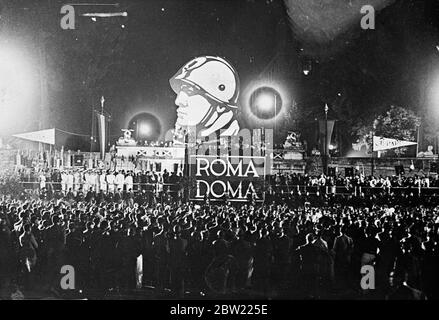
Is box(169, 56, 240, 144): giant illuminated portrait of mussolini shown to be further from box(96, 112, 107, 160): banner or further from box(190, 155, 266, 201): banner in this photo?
box(96, 112, 107, 160): banner

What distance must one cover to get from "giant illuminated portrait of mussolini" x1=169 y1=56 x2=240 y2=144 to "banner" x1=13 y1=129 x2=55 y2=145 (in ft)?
6.50

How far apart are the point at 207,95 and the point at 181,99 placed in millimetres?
414

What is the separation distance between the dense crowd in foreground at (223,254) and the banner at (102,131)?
1.03m

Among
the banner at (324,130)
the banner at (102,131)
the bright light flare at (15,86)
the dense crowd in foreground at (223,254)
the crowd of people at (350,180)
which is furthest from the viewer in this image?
the bright light flare at (15,86)

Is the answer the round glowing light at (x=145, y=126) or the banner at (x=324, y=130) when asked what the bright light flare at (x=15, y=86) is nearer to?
the round glowing light at (x=145, y=126)

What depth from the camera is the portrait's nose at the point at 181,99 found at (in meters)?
6.02

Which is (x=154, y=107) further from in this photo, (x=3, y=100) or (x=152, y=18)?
(x=3, y=100)

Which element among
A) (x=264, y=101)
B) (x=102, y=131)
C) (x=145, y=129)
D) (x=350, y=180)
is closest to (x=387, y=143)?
(x=350, y=180)

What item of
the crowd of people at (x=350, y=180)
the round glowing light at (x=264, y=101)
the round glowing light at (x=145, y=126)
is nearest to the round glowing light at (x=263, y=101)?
the round glowing light at (x=264, y=101)

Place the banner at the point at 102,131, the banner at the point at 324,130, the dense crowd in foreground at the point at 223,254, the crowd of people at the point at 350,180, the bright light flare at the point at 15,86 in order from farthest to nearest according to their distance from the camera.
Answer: the bright light flare at the point at 15,86 → the banner at the point at 324,130 → the banner at the point at 102,131 → the crowd of people at the point at 350,180 → the dense crowd in foreground at the point at 223,254

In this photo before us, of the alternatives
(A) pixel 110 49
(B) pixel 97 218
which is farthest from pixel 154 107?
(B) pixel 97 218

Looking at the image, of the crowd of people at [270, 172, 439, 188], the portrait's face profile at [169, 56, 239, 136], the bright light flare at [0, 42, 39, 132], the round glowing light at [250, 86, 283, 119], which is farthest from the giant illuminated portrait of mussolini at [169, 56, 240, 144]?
the bright light flare at [0, 42, 39, 132]

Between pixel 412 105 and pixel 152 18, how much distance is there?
427 centimetres

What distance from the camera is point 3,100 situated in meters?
6.23
